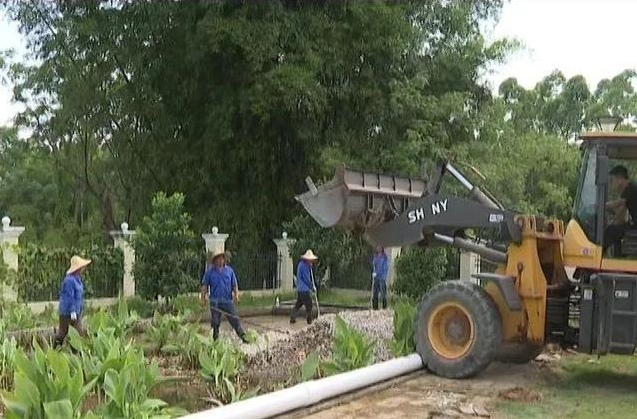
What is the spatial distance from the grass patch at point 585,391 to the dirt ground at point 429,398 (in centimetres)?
24

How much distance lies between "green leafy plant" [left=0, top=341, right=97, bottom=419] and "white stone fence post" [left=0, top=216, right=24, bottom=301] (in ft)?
29.2

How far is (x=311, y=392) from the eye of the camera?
7449mm

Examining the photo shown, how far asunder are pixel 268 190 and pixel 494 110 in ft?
25.0

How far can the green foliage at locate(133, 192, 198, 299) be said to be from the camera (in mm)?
16531

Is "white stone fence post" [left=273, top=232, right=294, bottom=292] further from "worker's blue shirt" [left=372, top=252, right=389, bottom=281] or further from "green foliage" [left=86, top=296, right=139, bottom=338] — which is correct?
"green foliage" [left=86, top=296, right=139, bottom=338]

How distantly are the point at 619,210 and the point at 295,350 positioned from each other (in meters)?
4.19

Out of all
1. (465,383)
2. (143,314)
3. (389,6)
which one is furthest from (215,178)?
(465,383)

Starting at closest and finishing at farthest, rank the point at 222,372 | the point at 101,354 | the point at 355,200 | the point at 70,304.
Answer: the point at 101,354 → the point at 222,372 → the point at 355,200 → the point at 70,304

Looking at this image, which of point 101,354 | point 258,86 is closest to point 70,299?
point 101,354

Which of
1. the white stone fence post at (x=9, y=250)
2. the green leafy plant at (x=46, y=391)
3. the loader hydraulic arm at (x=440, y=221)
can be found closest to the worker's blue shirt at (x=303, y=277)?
the white stone fence post at (x=9, y=250)

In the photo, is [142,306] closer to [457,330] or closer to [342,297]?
[342,297]

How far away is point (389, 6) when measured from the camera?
23.1 meters

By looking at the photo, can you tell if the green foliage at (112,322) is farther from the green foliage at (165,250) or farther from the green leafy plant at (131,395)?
the green foliage at (165,250)

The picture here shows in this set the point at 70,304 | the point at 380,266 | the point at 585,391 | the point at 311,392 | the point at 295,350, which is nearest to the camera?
the point at 311,392
